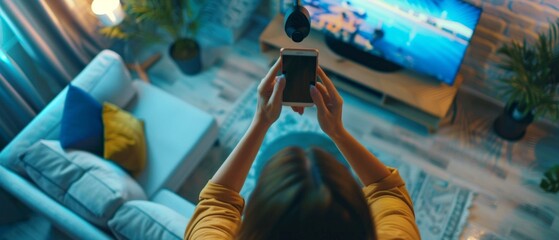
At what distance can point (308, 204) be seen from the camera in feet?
2.36

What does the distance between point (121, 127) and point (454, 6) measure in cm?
185

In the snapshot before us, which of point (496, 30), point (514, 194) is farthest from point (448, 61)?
point (514, 194)

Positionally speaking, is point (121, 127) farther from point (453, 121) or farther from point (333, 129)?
point (453, 121)

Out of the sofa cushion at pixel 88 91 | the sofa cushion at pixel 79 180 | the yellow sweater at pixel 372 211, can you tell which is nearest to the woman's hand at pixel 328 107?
the yellow sweater at pixel 372 211

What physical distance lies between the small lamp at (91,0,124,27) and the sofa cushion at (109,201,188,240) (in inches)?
51.0

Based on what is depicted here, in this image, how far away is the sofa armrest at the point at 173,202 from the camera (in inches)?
87.4

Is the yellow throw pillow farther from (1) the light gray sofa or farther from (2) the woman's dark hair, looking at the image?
(2) the woman's dark hair

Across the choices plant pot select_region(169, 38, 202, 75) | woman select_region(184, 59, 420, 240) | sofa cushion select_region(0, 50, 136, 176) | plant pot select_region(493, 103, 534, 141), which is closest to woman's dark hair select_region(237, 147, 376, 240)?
woman select_region(184, 59, 420, 240)

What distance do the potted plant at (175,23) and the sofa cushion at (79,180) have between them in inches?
41.7

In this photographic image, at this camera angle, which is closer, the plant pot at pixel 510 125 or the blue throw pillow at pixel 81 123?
the blue throw pillow at pixel 81 123

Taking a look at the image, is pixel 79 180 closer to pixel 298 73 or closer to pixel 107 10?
pixel 107 10

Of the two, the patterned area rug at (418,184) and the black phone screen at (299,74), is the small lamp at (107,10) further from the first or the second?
the black phone screen at (299,74)

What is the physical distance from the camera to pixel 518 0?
2.23 meters

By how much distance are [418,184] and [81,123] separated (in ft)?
6.50
